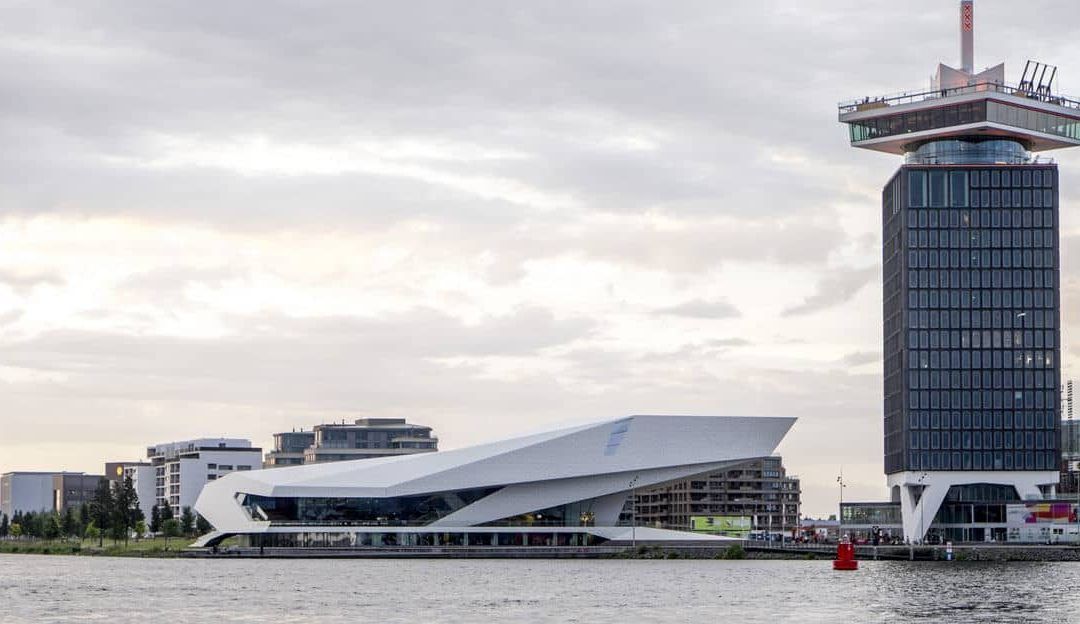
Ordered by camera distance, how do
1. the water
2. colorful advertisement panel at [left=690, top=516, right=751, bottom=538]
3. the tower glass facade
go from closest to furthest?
1. the water
2. the tower glass facade
3. colorful advertisement panel at [left=690, top=516, right=751, bottom=538]

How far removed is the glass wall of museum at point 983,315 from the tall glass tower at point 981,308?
82mm

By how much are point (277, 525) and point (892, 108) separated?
62.0 meters

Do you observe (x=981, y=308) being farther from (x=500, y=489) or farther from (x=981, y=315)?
(x=500, y=489)

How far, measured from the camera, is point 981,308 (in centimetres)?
15600

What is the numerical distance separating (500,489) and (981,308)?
1664 inches

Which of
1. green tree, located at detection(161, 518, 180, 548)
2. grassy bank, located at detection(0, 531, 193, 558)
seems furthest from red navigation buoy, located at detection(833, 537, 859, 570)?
green tree, located at detection(161, 518, 180, 548)

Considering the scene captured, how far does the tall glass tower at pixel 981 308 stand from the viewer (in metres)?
156

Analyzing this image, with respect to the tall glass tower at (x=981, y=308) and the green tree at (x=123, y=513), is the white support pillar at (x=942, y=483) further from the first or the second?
the green tree at (x=123, y=513)

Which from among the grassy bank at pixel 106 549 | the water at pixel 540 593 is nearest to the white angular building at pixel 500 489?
the grassy bank at pixel 106 549

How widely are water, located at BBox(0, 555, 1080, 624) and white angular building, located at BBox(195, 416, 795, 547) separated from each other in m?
23.5

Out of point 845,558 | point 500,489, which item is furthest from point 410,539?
point 845,558

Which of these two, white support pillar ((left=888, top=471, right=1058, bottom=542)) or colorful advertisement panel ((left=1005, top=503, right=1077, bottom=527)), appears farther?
white support pillar ((left=888, top=471, right=1058, bottom=542))

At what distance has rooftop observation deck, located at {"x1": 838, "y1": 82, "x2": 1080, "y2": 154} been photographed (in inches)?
6122

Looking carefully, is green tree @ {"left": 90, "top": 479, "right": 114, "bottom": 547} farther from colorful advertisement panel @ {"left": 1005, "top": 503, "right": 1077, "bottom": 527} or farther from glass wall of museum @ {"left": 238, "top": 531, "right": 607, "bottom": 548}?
colorful advertisement panel @ {"left": 1005, "top": 503, "right": 1077, "bottom": 527}
